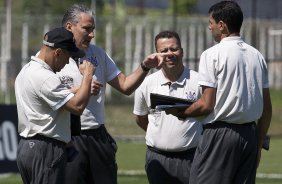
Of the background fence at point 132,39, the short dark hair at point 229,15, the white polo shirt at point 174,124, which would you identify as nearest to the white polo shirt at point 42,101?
the short dark hair at point 229,15

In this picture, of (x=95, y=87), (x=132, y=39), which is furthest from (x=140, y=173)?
(x=132, y=39)

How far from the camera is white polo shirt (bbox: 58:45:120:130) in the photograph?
10578mm

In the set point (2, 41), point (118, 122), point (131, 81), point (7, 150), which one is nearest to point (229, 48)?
point (131, 81)

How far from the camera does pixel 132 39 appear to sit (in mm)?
37938

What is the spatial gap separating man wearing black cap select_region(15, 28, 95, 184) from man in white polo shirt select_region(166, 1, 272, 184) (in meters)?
1.08

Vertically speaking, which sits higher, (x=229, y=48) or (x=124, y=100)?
(x=229, y=48)

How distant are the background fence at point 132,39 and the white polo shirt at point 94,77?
1806 centimetres

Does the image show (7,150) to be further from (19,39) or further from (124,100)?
(19,39)

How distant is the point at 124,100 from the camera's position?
30734 mm

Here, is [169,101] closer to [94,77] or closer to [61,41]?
[61,41]

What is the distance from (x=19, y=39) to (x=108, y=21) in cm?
A: 330

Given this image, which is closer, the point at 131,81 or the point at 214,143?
the point at 214,143

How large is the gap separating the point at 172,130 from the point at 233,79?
6.15ft

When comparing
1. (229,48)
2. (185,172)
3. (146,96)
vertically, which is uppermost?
(229,48)
